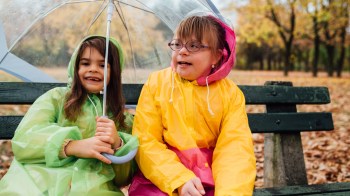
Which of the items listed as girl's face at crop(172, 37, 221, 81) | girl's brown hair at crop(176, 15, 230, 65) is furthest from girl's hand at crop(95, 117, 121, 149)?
girl's brown hair at crop(176, 15, 230, 65)

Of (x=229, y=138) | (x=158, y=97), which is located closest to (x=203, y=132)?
(x=229, y=138)

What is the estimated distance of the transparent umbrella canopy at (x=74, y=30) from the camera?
247cm

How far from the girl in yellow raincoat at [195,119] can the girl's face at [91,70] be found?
0.93ft

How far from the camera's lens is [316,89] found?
3180mm

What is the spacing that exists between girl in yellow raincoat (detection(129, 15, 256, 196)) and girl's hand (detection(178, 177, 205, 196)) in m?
0.05

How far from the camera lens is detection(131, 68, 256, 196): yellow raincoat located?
2.16m

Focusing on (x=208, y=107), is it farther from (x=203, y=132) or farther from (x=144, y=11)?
(x=144, y=11)

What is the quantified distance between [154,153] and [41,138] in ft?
1.98

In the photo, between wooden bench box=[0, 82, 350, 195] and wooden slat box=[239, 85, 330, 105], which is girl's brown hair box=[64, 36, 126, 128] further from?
wooden slat box=[239, 85, 330, 105]

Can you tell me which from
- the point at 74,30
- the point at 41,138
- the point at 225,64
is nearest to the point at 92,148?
the point at 41,138

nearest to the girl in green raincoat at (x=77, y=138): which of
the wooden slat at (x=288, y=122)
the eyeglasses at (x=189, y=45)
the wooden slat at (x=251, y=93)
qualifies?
the wooden slat at (x=251, y=93)

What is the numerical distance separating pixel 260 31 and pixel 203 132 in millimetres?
24092

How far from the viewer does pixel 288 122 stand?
3.06 metres

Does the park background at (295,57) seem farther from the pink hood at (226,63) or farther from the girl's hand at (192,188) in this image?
the girl's hand at (192,188)
